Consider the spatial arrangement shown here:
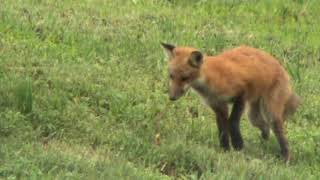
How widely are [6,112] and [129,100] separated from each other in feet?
5.74

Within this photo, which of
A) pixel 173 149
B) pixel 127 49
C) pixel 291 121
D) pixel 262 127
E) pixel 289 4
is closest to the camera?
pixel 173 149

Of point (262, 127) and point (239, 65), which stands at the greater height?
→ point (239, 65)

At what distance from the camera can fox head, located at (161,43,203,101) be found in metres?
8.06

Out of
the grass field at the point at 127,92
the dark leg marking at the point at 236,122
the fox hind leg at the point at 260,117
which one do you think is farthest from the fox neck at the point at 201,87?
the fox hind leg at the point at 260,117

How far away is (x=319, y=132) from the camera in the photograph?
973 cm

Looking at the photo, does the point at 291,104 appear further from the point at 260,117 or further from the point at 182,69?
the point at 182,69

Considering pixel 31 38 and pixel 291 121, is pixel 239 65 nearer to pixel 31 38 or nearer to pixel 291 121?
pixel 291 121

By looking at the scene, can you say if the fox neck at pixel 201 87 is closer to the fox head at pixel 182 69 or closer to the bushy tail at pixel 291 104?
the fox head at pixel 182 69

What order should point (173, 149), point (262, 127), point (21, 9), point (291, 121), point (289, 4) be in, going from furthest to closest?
point (289, 4), point (21, 9), point (291, 121), point (262, 127), point (173, 149)

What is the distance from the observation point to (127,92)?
32.1 feet

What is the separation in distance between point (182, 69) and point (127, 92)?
5.88 feet

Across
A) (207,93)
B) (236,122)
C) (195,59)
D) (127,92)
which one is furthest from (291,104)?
(127,92)

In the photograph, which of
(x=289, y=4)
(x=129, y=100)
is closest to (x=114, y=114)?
(x=129, y=100)

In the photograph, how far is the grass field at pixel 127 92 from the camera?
25.5 feet
